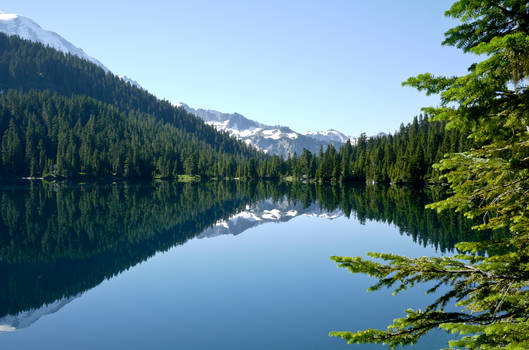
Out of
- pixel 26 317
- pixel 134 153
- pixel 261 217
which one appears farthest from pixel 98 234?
pixel 134 153

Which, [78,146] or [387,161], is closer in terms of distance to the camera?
[387,161]

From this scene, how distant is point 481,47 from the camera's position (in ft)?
13.0

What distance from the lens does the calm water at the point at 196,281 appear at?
13742 millimetres

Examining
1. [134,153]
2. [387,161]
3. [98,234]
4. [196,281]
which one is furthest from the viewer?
[134,153]

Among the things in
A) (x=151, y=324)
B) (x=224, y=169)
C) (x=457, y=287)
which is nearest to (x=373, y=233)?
(x=151, y=324)

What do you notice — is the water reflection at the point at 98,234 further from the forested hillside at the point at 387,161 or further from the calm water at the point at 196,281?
the forested hillside at the point at 387,161

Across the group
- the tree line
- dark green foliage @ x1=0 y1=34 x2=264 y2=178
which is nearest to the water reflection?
the tree line

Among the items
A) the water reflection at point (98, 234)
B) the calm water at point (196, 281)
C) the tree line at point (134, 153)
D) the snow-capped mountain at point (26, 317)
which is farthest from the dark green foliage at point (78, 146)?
the snow-capped mountain at point (26, 317)

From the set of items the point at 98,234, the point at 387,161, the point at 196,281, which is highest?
the point at 387,161

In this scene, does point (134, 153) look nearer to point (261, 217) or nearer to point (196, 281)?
point (261, 217)

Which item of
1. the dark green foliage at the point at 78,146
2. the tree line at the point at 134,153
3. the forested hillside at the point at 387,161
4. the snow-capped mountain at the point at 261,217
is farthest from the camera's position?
the dark green foliage at the point at 78,146

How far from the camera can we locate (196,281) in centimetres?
2083

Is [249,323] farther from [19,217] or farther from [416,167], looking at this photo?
[416,167]

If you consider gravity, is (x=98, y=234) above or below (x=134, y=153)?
below
